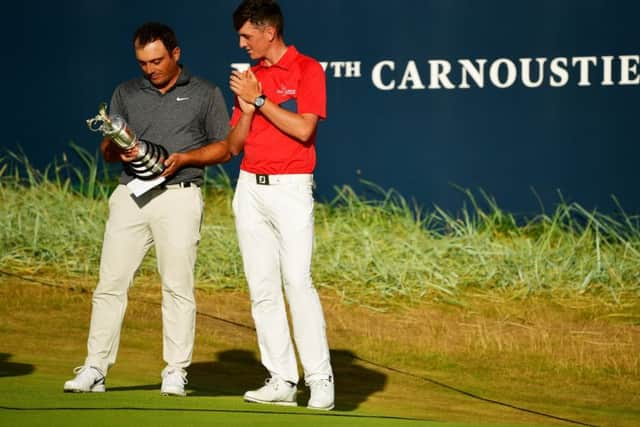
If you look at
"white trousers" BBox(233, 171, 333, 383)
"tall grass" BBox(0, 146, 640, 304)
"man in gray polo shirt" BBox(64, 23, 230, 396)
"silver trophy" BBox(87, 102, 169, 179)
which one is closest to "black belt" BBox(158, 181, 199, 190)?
"man in gray polo shirt" BBox(64, 23, 230, 396)

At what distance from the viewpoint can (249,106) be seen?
5.32 meters

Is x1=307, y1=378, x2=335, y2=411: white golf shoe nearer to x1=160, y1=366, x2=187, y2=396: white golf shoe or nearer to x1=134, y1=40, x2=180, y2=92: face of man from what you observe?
x1=160, y1=366, x2=187, y2=396: white golf shoe

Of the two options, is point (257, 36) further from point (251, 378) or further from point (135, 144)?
point (251, 378)

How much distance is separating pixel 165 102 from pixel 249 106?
0.61 m

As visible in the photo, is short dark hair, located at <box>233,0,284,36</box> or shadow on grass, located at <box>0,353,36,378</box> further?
shadow on grass, located at <box>0,353,36,378</box>

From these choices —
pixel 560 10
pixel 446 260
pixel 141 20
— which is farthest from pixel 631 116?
pixel 141 20

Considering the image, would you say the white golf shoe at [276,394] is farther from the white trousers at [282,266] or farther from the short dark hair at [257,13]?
the short dark hair at [257,13]

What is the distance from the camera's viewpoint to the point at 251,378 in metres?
7.18

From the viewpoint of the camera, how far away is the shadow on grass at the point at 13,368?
6493 millimetres

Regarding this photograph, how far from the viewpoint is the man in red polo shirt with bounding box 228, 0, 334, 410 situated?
5.28 metres

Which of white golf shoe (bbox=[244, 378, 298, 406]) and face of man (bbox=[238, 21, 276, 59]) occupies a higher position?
face of man (bbox=[238, 21, 276, 59])

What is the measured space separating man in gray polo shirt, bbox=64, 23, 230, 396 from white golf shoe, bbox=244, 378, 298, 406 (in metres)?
0.41

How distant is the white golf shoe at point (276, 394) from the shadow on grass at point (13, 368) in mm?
1664

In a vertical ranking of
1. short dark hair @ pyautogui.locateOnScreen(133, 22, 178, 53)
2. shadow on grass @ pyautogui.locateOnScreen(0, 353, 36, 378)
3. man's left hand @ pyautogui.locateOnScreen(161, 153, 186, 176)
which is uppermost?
short dark hair @ pyautogui.locateOnScreen(133, 22, 178, 53)
